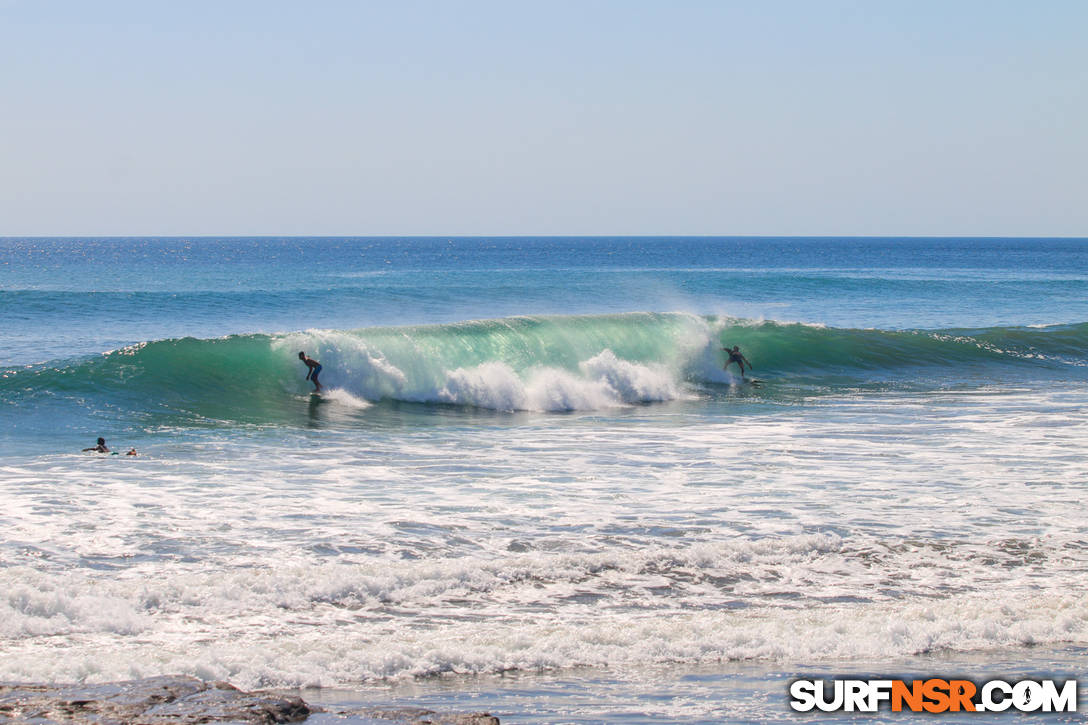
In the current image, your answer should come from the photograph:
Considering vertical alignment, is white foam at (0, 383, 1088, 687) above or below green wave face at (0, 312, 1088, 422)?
below

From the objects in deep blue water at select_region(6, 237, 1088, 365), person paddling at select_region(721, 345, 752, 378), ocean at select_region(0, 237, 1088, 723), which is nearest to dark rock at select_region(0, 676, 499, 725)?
ocean at select_region(0, 237, 1088, 723)

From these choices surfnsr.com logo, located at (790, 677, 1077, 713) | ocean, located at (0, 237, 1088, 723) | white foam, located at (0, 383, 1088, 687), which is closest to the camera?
surfnsr.com logo, located at (790, 677, 1077, 713)

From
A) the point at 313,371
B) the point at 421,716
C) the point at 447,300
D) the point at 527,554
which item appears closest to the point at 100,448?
the point at 527,554

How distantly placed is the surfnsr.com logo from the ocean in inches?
9.7

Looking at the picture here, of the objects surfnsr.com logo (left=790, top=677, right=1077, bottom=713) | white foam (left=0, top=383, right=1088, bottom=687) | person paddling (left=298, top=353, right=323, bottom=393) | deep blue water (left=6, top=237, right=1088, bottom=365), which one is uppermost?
deep blue water (left=6, top=237, right=1088, bottom=365)

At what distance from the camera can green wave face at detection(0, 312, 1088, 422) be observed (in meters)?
18.6

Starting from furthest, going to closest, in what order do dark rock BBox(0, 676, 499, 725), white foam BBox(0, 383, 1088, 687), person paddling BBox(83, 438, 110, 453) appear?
person paddling BBox(83, 438, 110, 453) < white foam BBox(0, 383, 1088, 687) < dark rock BBox(0, 676, 499, 725)

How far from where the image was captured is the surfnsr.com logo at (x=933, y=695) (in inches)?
230

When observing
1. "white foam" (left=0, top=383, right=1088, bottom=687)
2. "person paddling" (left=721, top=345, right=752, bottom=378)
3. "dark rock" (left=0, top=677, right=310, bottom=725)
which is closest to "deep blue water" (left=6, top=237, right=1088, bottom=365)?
"person paddling" (left=721, top=345, right=752, bottom=378)

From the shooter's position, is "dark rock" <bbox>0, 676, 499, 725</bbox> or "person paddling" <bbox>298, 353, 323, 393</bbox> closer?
"dark rock" <bbox>0, 676, 499, 725</bbox>

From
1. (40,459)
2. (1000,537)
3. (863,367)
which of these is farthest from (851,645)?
(863,367)

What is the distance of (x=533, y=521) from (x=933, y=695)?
15.1 feet

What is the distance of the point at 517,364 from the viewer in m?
22.2

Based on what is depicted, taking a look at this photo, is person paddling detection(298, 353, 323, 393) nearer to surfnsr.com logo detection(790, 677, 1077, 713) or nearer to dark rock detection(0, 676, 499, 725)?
dark rock detection(0, 676, 499, 725)
